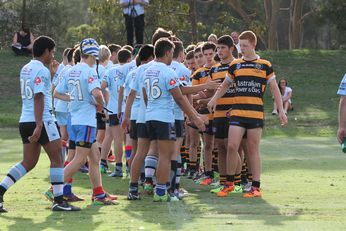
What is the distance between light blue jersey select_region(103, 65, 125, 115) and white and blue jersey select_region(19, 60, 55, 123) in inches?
146

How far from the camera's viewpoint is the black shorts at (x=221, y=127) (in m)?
12.7

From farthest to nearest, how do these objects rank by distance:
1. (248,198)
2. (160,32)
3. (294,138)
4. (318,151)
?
(294,138), (318,151), (160,32), (248,198)

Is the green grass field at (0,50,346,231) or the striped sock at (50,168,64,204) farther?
the striped sock at (50,168,64,204)

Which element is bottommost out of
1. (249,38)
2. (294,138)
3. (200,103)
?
(294,138)

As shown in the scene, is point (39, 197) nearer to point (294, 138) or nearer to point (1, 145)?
point (1, 145)

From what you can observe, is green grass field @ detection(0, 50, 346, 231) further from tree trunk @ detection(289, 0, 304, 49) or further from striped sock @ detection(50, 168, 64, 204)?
tree trunk @ detection(289, 0, 304, 49)

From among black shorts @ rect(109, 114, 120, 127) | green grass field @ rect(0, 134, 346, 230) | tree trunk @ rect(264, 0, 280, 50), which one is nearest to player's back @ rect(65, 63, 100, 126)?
green grass field @ rect(0, 134, 346, 230)

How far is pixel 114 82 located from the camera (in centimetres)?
1455

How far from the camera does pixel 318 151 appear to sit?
62.7ft

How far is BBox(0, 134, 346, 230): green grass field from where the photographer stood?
953 centimetres

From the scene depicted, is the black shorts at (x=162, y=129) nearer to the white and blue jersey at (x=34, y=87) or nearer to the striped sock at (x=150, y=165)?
the striped sock at (x=150, y=165)

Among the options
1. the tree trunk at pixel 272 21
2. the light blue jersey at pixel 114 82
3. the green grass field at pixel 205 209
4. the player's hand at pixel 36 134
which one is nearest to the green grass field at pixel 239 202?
the green grass field at pixel 205 209

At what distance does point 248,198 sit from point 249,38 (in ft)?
7.20

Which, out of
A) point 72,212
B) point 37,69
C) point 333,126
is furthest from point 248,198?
point 333,126
